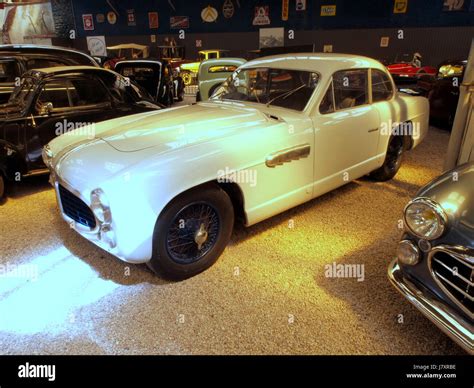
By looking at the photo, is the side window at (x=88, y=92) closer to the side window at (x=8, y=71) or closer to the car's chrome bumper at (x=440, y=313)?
the side window at (x=8, y=71)

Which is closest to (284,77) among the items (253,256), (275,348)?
(253,256)

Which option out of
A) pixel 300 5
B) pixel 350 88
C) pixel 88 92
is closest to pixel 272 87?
pixel 350 88

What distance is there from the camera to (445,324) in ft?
5.82

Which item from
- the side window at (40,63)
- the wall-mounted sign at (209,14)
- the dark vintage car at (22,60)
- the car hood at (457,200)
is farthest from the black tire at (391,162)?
the wall-mounted sign at (209,14)

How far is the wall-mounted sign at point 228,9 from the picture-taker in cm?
1549

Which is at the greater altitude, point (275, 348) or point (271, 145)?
point (271, 145)

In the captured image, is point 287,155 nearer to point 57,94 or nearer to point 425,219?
point 425,219

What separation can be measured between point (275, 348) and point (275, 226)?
151 cm

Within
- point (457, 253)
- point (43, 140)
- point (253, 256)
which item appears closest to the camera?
point (457, 253)

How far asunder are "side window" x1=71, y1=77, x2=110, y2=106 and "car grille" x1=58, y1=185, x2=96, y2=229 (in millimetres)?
2461

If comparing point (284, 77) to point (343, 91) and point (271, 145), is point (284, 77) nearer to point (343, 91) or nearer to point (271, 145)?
point (343, 91)

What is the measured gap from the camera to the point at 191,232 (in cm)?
265

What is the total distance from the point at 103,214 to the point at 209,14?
52.9 ft

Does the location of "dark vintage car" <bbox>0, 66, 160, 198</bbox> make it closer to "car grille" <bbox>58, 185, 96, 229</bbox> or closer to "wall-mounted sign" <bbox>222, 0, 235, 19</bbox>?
"car grille" <bbox>58, 185, 96, 229</bbox>
